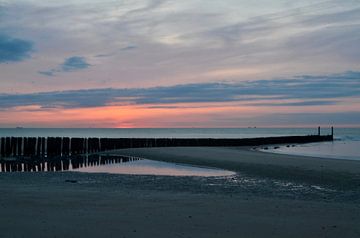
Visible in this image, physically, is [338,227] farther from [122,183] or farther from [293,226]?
[122,183]

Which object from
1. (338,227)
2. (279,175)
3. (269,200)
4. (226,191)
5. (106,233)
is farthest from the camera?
(279,175)

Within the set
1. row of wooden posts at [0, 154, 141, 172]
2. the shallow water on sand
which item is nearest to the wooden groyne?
row of wooden posts at [0, 154, 141, 172]

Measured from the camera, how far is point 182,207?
10.1 meters

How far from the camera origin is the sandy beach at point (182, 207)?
791cm

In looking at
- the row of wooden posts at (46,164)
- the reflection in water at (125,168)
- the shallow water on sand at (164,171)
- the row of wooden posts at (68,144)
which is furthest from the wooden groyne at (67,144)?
the shallow water on sand at (164,171)

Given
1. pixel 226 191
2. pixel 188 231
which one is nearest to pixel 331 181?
pixel 226 191

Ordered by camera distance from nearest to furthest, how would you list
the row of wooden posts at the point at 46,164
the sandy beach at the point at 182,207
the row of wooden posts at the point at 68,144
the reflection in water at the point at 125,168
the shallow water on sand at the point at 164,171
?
the sandy beach at the point at 182,207, the shallow water on sand at the point at 164,171, the reflection in water at the point at 125,168, the row of wooden posts at the point at 46,164, the row of wooden posts at the point at 68,144

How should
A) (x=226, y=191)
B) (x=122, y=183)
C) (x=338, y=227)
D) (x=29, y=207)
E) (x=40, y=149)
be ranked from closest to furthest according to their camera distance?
(x=338, y=227), (x=29, y=207), (x=226, y=191), (x=122, y=183), (x=40, y=149)

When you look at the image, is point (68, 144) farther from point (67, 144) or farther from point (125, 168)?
point (125, 168)

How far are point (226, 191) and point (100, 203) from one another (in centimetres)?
426

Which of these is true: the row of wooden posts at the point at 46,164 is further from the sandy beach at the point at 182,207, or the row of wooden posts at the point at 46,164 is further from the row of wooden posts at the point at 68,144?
the sandy beach at the point at 182,207

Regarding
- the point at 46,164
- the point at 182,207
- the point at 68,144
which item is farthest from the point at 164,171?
the point at 68,144

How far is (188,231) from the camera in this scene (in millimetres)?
7805

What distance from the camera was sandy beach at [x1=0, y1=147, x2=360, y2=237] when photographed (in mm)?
7906
